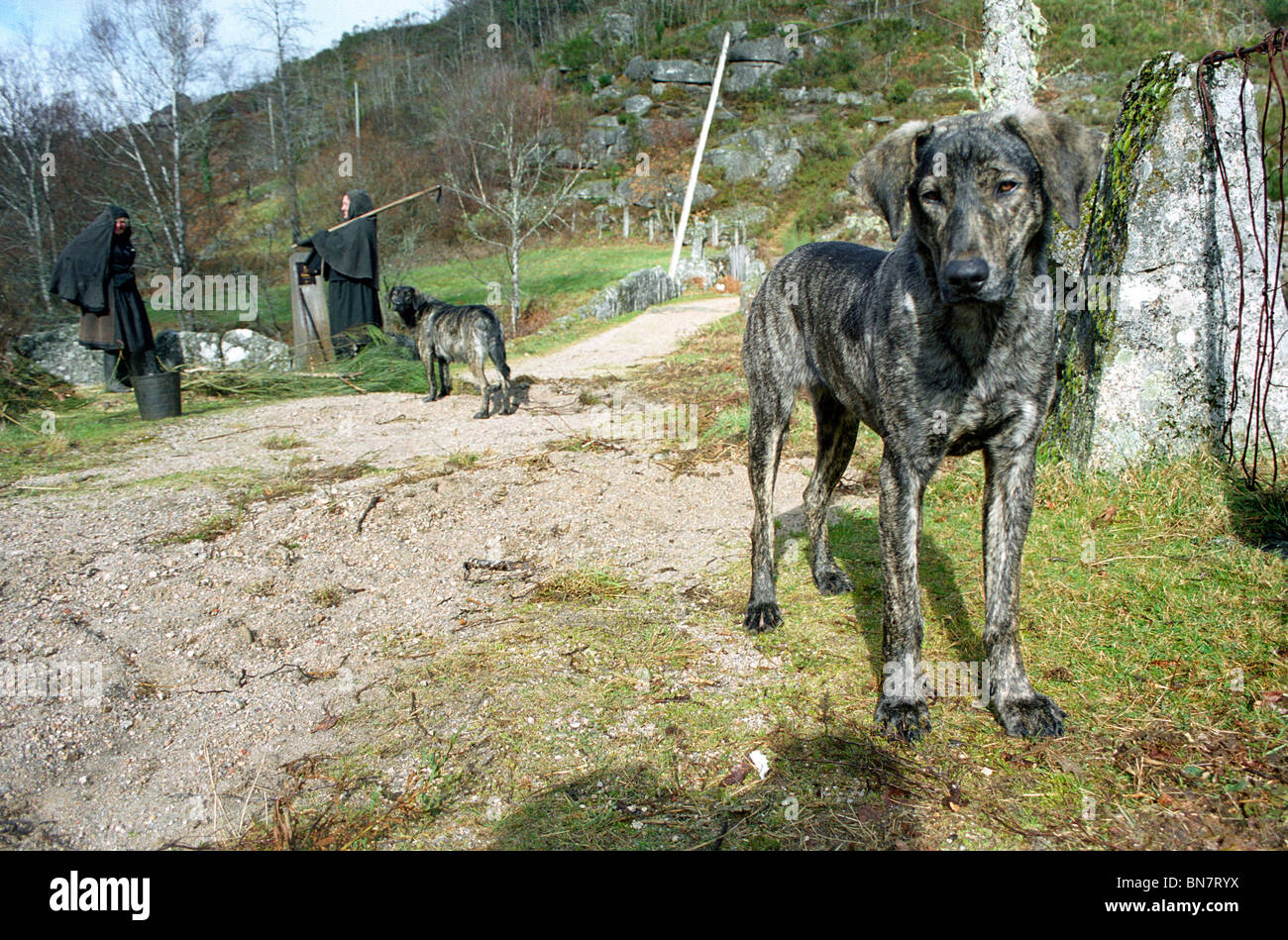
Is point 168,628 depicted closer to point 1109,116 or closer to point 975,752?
point 975,752

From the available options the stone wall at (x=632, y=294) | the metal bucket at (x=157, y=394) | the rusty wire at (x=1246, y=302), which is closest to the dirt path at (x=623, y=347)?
the stone wall at (x=632, y=294)

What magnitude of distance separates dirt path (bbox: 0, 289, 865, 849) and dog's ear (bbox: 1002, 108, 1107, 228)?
7.09ft

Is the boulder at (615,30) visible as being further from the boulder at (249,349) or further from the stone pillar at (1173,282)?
the stone pillar at (1173,282)

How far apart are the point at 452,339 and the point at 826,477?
22.2ft

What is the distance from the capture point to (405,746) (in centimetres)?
285

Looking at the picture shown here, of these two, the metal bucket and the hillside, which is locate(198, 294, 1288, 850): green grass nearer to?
the metal bucket

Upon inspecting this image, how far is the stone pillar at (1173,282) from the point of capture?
4.33 metres

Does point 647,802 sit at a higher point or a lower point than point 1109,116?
lower

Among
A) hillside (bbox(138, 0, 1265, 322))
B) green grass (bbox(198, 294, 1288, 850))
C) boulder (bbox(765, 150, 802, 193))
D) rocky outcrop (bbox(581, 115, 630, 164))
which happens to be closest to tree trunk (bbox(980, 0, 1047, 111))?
green grass (bbox(198, 294, 1288, 850))

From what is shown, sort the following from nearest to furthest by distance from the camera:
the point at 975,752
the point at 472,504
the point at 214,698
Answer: the point at 975,752 < the point at 214,698 < the point at 472,504

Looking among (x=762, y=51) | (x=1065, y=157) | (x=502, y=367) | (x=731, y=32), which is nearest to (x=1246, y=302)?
→ (x=1065, y=157)

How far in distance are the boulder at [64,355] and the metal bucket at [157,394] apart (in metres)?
3.00

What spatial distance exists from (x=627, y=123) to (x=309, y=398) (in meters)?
39.4
